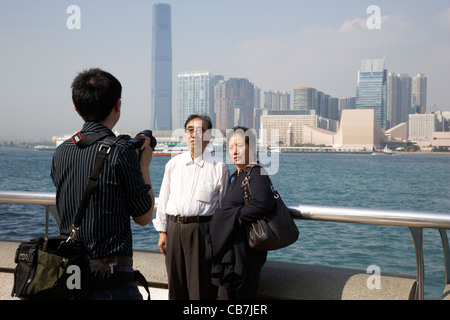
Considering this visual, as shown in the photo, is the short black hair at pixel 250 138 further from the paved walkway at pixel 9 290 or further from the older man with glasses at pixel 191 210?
the paved walkway at pixel 9 290

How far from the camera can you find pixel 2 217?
48.5 feet

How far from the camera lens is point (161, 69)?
169m

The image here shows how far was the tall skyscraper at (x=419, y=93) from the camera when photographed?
147 m

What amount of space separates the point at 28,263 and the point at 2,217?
600 inches

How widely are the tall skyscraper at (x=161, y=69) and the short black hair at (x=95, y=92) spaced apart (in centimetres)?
13541

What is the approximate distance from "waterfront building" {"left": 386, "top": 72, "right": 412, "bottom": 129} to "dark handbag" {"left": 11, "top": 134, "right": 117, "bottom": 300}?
146 meters

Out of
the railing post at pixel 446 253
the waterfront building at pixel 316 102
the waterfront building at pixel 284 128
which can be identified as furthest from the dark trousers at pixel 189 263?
the waterfront building at pixel 316 102

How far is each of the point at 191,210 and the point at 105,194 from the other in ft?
3.08

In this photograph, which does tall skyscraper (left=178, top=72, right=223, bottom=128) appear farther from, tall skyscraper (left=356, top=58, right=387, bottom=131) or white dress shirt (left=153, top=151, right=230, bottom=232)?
Answer: white dress shirt (left=153, top=151, right=230, bottom=232)

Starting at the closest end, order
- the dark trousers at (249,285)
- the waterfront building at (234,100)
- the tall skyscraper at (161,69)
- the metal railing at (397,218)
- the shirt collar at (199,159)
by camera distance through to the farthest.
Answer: the metal railing at (397,218), the dark trousers at (249,285), the shirt collar at (199,159), the waterfront building at (234,100), the tall skyscraper at (161,69)

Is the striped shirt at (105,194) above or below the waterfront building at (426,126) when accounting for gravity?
below

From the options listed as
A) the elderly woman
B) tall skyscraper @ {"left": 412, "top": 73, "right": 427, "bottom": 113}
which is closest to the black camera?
the elderly woman
